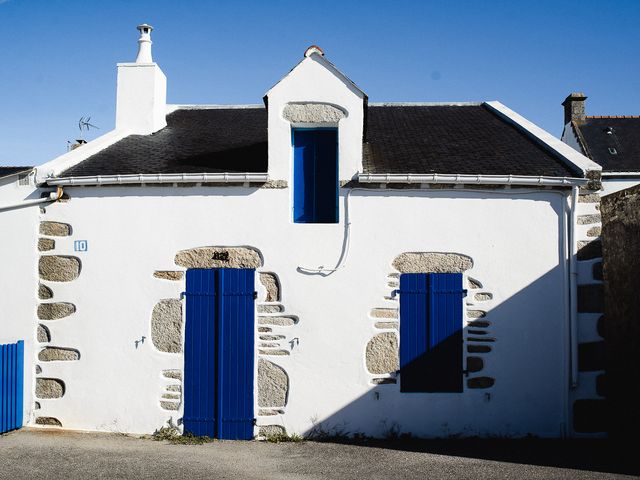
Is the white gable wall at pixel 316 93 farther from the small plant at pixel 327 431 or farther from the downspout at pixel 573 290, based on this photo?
the small plant at pixel 327 431

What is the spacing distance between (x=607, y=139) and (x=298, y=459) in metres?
16.9

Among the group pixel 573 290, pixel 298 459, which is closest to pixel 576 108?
pixel 573 290

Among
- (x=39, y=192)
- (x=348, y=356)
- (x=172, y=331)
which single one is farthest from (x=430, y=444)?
(x=39, y=192)

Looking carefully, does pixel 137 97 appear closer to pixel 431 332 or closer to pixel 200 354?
pixel 200 354

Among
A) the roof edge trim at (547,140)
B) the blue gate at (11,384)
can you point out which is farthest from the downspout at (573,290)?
the blue gate at (11,384)

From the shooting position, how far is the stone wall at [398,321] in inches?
310

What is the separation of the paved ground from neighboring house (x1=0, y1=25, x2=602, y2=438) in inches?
15.1

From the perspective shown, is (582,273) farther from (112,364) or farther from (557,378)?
(112,364)

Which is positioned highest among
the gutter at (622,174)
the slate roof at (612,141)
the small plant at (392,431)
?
the slate roof at (612,141)

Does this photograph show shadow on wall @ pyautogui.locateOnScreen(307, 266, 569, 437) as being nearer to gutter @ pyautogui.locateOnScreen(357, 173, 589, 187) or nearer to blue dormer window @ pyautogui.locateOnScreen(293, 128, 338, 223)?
gutter @ pyautogui.locateOnScreen(357, 173, 589, 187)

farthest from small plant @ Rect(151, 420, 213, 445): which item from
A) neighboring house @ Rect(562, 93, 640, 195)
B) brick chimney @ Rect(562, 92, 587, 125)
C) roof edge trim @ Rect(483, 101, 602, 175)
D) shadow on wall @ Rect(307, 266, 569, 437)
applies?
brick chimney @ Rect(562, 92, 587, 125)

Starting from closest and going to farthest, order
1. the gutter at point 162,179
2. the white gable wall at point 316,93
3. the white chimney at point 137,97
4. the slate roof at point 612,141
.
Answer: the gutter at point 162,179 < the white gable wall at point 316,93 < the white chimney at point 137,97 < the slate roof at point 612,141

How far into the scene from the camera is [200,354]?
7969 mm

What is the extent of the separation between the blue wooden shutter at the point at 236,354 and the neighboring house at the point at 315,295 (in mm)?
25
